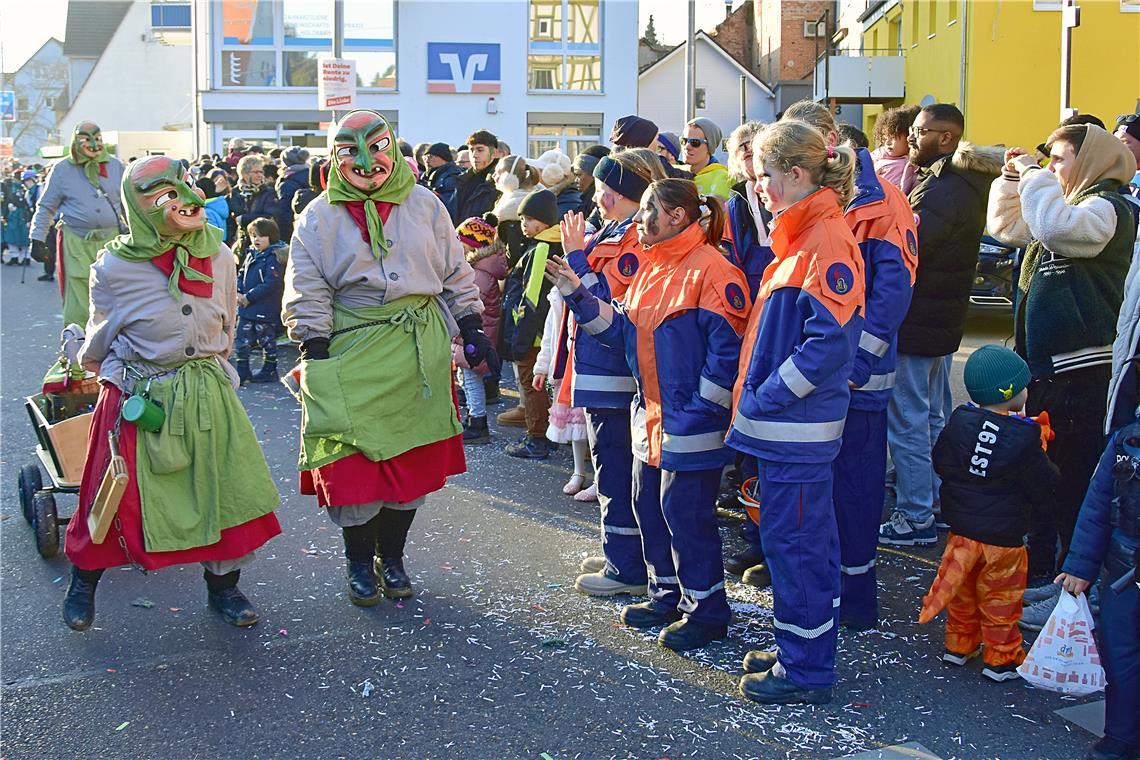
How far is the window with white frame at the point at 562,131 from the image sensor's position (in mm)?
31719

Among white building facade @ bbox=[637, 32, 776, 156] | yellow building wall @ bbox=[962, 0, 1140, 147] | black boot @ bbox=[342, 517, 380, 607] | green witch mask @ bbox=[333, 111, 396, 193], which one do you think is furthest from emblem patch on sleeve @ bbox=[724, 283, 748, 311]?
white building facade @ bbox=[637, 32, 776, 156]

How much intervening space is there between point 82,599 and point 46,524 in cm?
115

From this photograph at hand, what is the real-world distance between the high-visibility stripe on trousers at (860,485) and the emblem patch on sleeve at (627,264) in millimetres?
1113

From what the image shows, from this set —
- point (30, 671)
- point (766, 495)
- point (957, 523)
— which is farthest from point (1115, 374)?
point (30, 671)

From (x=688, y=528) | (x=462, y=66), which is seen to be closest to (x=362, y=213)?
(x=688, y=528)

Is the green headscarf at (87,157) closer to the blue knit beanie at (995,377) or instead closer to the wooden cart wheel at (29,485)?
the wooden cart wheel at (29,485)

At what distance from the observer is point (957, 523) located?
4.58m

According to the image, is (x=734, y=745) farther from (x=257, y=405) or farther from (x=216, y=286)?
(x=257, y=405)

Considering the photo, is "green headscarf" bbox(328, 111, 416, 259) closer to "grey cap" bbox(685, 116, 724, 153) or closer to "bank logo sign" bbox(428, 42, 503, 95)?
"grey cap" bbox(685, 116, 724, 153)

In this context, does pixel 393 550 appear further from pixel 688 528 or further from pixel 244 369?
pixel 244 369

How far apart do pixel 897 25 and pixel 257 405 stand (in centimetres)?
3073

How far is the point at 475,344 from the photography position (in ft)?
17.6

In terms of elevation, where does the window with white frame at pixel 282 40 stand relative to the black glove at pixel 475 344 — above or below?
above

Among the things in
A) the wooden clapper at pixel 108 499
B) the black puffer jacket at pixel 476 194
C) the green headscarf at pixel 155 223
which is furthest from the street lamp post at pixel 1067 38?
the wooden clapper at pixel 108 499
